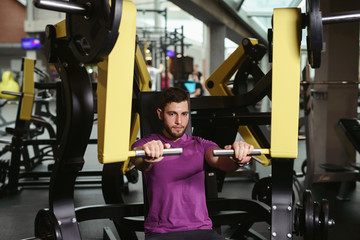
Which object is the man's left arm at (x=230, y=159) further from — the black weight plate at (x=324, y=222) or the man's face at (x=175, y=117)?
the black weight plate at (x=324, y=222)

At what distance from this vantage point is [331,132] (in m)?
4.23

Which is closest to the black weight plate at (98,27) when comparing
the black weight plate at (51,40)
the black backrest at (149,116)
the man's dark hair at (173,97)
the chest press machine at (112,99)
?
the chest press machine at (112,99)

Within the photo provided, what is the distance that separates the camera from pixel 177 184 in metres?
1.65

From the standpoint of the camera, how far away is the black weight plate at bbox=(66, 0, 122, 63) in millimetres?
1204

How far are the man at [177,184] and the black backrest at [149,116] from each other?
1.10 feet

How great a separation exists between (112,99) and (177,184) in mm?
522

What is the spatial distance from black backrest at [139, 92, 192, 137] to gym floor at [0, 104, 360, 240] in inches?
38.5

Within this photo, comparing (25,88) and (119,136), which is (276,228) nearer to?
(119,136)

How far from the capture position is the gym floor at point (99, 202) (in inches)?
109

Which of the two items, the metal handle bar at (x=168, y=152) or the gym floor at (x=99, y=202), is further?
the gym floor at (x=99, y=202)

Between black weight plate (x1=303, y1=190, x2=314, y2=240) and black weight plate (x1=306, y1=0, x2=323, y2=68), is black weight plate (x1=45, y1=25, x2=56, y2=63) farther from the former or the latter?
black weight plate (x1=303, y1=190, x2=314, y2=240)

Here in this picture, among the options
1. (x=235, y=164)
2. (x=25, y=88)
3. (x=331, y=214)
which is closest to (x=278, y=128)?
(x=235, y=164)

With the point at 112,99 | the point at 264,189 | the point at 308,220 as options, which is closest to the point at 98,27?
the point at 112,99

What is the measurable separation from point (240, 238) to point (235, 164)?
3.93ft
